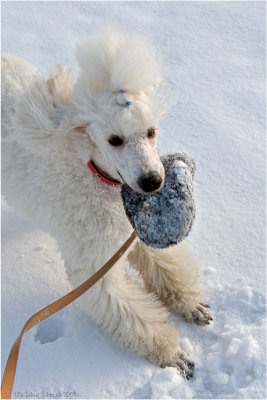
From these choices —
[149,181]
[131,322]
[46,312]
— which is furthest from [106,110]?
[131,322]

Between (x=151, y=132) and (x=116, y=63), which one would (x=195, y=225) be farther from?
(x=116, y=63)

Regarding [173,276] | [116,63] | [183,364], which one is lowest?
[183,364]

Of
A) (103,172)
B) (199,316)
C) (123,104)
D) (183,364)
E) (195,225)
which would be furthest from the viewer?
(195,225)

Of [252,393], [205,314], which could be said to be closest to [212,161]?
[205,314]

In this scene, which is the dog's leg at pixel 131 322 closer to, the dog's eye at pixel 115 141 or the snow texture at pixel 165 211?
the snow texture at pixel 165 211

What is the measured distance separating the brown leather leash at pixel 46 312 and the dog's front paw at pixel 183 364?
1.87 ft

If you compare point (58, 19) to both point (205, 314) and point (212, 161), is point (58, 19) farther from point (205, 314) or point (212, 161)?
point (205, 314)

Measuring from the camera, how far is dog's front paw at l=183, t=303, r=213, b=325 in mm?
1896

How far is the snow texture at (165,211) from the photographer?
54.3 inches

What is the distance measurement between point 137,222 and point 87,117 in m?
0.42

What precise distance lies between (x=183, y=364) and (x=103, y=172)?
95 centimetres

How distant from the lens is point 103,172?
1.57 m

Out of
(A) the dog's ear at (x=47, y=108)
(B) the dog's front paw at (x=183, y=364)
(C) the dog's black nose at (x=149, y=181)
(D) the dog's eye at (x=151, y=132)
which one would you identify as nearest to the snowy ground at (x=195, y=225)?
(B) the dog's front paw at (x=183, y=364)

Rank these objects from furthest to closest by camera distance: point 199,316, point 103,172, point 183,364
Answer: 1. point 199,316
2. point 183,364
3. point 103,172
